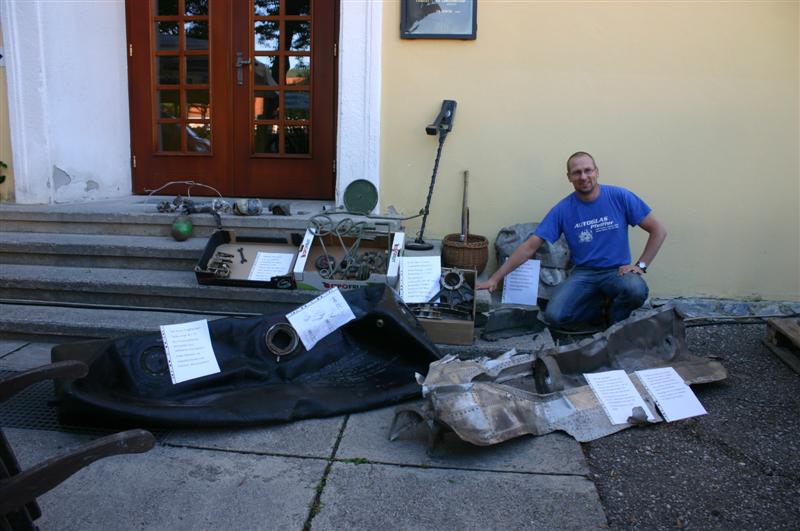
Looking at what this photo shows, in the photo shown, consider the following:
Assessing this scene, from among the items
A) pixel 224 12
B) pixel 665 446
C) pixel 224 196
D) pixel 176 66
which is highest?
pixel 224 12

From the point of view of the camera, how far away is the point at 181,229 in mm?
4453

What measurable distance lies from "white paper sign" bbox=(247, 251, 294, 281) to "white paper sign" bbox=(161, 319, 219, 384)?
2.89 feet

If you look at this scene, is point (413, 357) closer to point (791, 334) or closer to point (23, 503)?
point (23, 503)

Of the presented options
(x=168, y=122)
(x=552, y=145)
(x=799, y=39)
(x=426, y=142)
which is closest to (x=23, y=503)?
(x=426, y=142)

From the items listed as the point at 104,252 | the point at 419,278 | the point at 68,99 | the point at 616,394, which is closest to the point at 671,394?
the point at 616,394

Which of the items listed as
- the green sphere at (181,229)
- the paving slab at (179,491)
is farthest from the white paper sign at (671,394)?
the green sphere at (181,229)

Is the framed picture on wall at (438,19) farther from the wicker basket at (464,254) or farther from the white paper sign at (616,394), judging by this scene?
the white paper sign at (616,394)

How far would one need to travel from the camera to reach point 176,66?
5.52m

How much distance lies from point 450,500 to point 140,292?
2676 millimetres

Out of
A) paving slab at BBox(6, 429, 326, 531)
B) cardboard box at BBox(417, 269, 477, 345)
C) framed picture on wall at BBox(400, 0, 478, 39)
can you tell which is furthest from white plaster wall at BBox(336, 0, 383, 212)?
paving slab at BBox(6, 429, 326, 531)

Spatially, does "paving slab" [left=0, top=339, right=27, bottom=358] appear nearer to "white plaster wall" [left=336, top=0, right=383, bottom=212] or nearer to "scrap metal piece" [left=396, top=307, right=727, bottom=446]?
"white plaster wall" [left=336, top=0, right=383, bottom=212]

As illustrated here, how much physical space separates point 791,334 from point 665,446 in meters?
1.59

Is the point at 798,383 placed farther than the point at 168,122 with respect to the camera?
No

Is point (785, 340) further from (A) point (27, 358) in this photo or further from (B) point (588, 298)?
(A) point (27, 358)
